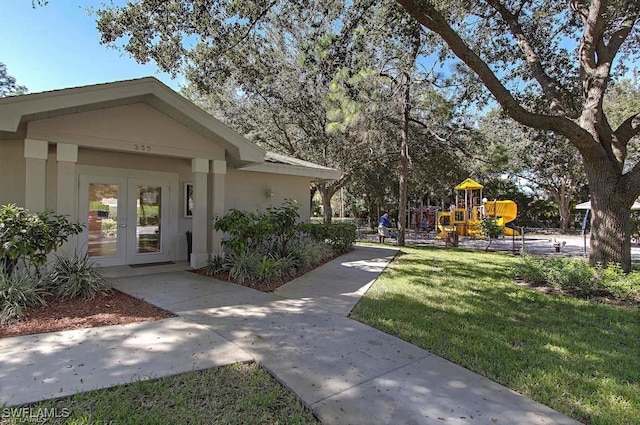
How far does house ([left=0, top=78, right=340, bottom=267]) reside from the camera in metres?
6.21

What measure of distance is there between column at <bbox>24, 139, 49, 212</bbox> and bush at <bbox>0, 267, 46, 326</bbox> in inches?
51.4

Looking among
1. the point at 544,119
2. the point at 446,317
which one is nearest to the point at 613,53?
the point at 544,119

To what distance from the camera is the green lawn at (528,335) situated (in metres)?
3.16

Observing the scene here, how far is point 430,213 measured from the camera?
31031mm

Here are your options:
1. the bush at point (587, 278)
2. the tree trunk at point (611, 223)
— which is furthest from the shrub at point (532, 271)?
the tree trunk at point (611, 223)

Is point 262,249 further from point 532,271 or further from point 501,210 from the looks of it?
point 501,210

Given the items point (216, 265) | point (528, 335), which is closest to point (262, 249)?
point (216, 265)

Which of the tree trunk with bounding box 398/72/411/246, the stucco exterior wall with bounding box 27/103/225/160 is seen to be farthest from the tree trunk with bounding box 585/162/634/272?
the stucco exterior wall with bounding box 27/103/225/160

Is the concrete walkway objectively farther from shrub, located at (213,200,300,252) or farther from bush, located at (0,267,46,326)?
shrub, located at (213,200,300,252)

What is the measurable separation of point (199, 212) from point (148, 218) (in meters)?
1.69

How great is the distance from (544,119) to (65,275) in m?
9.56

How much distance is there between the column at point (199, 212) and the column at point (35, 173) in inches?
110

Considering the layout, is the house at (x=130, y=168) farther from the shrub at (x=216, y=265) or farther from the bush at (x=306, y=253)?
the bush at (x=306, y=253)

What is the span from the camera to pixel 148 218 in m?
8.95
